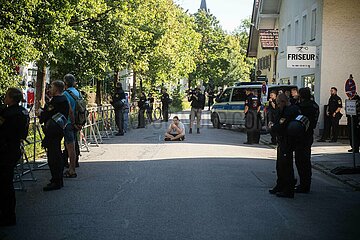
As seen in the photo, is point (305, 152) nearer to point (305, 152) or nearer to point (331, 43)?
point (305, 152)

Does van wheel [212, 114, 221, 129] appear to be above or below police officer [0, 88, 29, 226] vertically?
below

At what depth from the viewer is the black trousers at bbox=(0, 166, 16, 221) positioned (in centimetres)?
736

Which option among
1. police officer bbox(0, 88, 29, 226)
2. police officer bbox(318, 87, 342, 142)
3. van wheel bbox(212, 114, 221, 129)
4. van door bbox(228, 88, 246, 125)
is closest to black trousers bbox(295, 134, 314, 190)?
police officer bbox(0, 88, 29, 226)

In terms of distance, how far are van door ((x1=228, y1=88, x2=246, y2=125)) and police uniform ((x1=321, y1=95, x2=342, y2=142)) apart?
5.12 m

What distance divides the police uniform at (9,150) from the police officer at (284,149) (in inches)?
169

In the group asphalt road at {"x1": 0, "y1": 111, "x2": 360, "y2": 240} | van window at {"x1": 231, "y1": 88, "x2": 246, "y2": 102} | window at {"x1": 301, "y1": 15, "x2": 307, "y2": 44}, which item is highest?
window at {"x1": 301, "y1": 15, "x2": 307, "y2": 44}

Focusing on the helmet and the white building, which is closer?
the helmet

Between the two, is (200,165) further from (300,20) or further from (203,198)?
(300,20)

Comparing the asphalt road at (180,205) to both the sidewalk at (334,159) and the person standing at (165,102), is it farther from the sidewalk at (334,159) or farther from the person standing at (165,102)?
the person standing at (165,102)

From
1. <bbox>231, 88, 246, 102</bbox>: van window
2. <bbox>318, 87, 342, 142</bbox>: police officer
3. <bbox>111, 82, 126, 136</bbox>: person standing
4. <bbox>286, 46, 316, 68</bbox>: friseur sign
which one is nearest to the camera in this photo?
<bbox>318, 87, 342, 142</bbox>: police officer

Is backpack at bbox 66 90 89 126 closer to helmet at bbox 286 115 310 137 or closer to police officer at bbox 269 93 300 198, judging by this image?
police officer at bbox 269 93 300 198

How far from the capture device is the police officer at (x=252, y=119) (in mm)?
20531

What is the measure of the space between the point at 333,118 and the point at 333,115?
0.15 m

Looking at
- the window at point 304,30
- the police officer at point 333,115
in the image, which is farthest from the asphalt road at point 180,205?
the window at point 304,30
